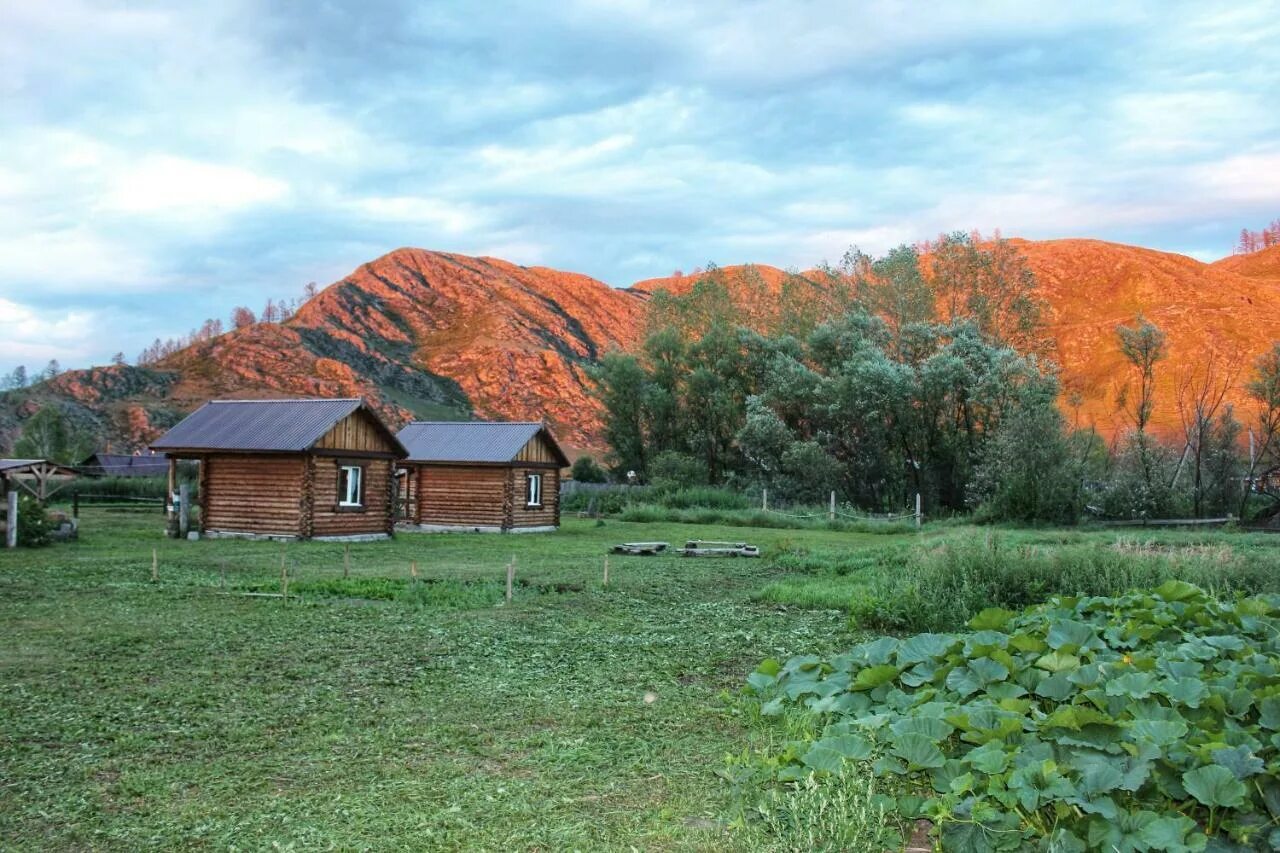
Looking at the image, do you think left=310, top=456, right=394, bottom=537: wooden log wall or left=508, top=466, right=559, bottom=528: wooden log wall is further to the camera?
left=508, top=466, right=559, bottom=528: wooden log wall

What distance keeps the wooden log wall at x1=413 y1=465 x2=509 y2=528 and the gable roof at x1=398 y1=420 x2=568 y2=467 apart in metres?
0.41

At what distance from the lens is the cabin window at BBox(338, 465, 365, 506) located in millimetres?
26969

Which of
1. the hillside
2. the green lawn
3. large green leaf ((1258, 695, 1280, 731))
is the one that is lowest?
the green lawn

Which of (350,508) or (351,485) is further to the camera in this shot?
(351,485)

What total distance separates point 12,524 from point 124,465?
42238 millimetres

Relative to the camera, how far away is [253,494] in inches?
1041

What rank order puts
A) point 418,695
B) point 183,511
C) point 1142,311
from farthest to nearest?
point 1142,311 < point 183,511 < point 418,695

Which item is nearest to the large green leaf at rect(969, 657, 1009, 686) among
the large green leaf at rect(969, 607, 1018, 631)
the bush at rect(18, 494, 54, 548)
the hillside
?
the large green leaf at rect(969, 607, 1018, 631)

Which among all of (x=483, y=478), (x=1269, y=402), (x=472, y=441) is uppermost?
(x=1269, y=402)

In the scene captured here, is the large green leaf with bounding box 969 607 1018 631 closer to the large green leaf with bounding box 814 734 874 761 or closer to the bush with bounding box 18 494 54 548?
the large green leaf with bounding box 814 734 874 761

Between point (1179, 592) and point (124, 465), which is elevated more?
point (124, 465)

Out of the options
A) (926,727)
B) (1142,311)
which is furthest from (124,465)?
(1142,311)

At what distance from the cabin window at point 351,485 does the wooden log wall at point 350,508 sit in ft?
0.41

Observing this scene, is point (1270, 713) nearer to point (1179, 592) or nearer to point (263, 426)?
point (1179, 592)
